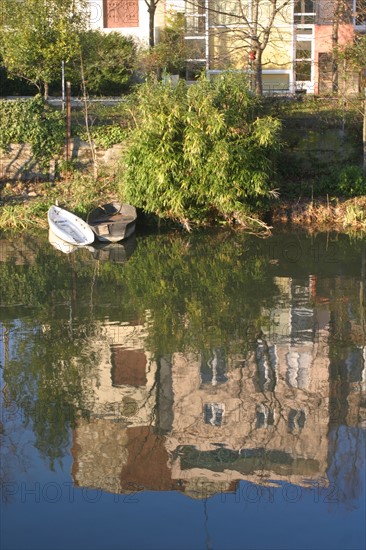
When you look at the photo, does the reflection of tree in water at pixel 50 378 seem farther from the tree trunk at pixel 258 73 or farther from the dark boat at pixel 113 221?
the tree trunk at pixel 258 73

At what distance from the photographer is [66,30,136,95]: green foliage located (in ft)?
97.9

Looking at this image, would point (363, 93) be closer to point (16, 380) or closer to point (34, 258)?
point (34, 258)

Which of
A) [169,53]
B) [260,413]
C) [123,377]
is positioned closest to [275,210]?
[169,53]

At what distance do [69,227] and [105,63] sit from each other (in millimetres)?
11021

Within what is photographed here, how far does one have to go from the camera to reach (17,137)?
26.0m

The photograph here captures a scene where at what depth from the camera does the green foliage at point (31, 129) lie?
26.0 meters

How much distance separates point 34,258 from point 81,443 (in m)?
10.0

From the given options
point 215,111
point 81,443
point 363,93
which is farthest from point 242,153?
point 81,443

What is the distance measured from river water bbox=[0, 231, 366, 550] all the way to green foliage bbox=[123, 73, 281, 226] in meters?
3.68

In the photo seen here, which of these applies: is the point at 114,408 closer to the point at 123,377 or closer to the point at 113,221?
the point at 123,377

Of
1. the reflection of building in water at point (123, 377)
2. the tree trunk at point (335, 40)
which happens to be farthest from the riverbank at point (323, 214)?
the reflection of building in water at point (123, 377)

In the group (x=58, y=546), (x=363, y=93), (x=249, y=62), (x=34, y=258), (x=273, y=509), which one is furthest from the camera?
(x=249, y=62)

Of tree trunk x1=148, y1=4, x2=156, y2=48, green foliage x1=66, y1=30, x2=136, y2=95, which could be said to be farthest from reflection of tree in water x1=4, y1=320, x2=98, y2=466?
tree trunk x1=148, y1=4, x2=156, y2=48

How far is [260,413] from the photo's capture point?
36.1 feet
